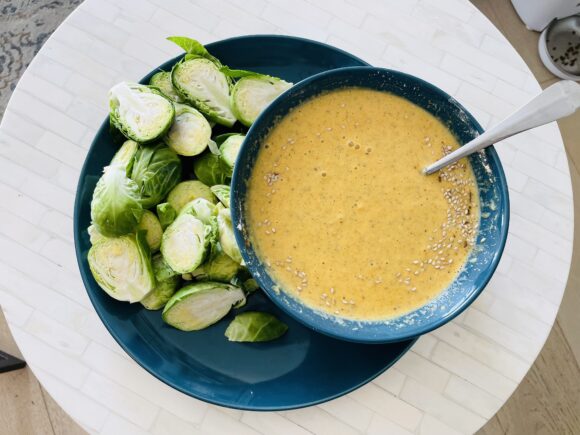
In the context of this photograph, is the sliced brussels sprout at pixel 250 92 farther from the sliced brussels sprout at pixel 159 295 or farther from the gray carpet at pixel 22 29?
the gray carpet at pixel 22 29

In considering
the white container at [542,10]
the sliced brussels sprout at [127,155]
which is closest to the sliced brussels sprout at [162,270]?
the sliced brussels sprout at [127,155]

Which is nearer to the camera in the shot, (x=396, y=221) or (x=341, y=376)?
(x=396, y=221)

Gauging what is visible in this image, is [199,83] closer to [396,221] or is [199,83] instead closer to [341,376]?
[396,221]

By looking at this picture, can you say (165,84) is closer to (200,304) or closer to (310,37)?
(310,37)

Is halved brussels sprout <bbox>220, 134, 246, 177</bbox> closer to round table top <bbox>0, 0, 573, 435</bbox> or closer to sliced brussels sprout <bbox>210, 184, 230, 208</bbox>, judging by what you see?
sliced brussels sprout <bbox>210, 184, 230, 208</bbox>

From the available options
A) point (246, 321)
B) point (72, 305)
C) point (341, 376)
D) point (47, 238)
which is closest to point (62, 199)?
point (47, 238)

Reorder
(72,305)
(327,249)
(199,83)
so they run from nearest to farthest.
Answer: (327,249) < (199,83) < (72,305)

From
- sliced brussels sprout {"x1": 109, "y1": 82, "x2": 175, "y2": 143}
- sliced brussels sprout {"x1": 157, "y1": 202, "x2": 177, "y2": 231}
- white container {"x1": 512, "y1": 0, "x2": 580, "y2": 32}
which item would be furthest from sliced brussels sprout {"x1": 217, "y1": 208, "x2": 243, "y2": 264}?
white container {"x1": 512, "y1": 0, "x2": 580, "y2": 32}
